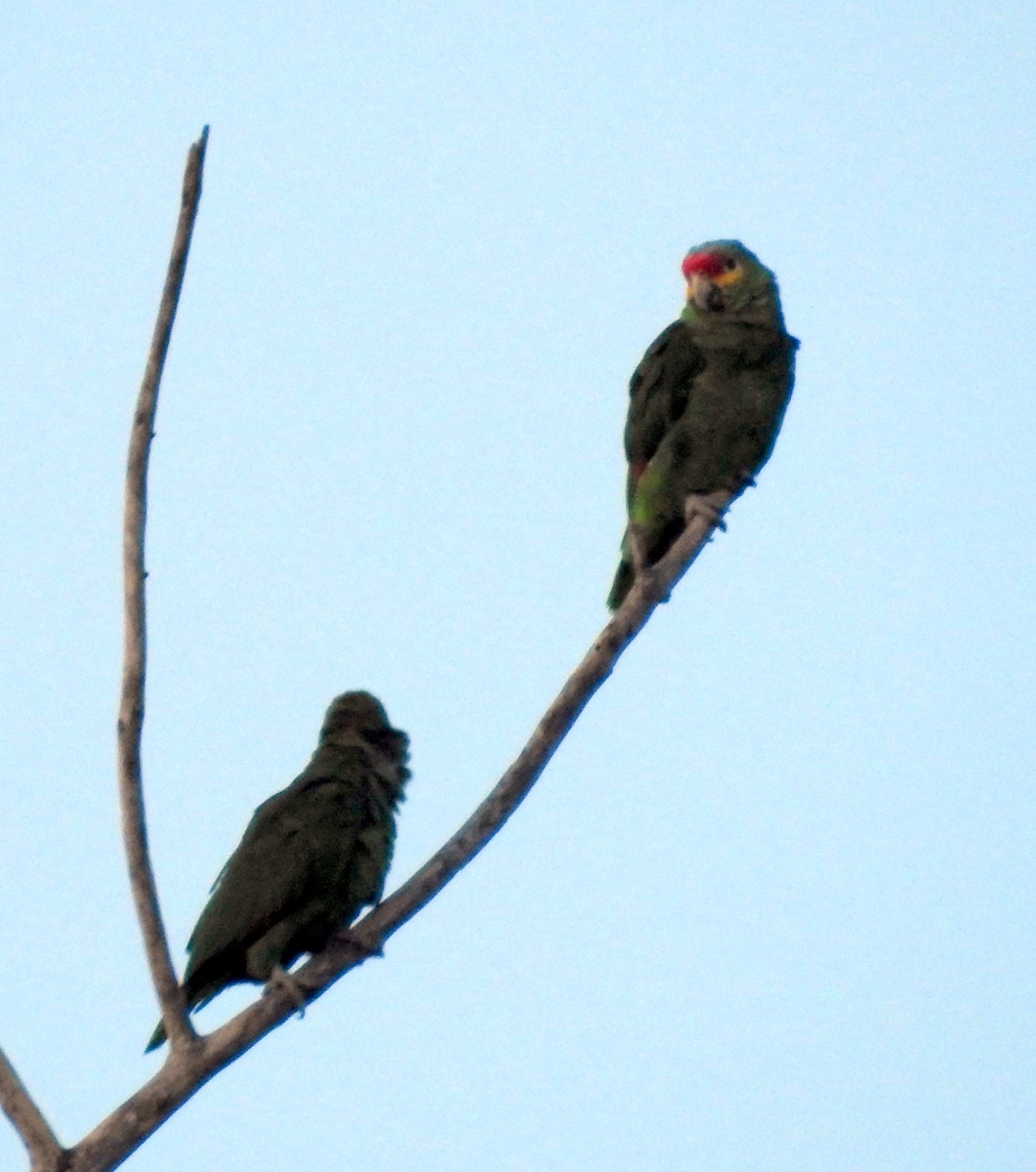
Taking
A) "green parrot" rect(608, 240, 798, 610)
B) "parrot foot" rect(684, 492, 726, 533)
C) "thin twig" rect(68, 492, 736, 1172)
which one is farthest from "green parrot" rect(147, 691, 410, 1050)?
"parrot foot" rect(684, 492, 726, 533)

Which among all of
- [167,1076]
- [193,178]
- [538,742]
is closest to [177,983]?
[167,1076]

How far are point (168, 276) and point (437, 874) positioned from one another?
1.94m

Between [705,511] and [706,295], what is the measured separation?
1.18 m

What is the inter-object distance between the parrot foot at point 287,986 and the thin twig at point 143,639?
0.40 m

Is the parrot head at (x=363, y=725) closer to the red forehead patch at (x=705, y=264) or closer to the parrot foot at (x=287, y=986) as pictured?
the parrot foot at (x=287, y=986)

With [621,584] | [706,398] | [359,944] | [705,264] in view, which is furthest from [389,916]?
[705,264]

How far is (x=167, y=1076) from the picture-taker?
15.0 ft

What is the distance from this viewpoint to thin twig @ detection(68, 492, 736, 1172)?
4449 millimetres

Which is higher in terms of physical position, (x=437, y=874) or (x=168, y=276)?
(x=168, y=276)

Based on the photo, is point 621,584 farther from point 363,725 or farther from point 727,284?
point 727,284

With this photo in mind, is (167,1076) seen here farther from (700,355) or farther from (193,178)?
(700,355)

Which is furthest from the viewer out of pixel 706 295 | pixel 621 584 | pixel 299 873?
pixel 706 295

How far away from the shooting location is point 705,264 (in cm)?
723

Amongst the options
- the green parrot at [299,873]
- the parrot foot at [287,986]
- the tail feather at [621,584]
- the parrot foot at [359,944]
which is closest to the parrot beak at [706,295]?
the tail feather at [621,584]
